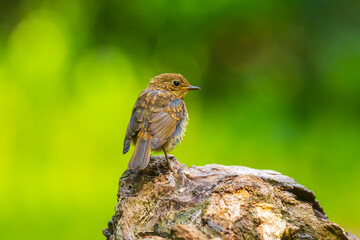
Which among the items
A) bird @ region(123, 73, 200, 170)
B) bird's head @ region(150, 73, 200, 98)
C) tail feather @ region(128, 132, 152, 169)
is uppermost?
bird's head @ region(150, 73, 200, 98)

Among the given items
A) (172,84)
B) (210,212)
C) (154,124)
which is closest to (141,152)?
(154,124)

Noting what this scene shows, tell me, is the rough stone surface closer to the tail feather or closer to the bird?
the tail feather

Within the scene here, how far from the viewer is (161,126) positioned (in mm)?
3613

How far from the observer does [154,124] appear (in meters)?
3.59

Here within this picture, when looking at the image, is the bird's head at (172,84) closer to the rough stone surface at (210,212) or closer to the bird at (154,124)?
the bird at (154,124)

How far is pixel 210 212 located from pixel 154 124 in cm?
116

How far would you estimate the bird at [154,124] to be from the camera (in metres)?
3.37

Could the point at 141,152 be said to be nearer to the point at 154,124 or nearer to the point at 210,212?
the point at 154,124

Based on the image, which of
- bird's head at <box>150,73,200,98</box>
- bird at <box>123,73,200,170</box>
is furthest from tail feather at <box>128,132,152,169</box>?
bird's head at <box>150,73,200,98</box>

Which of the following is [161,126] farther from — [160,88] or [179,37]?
[179,37]

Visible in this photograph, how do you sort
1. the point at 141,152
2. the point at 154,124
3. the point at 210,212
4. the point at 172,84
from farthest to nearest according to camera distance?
the point at 172,84, the point at 154,124, the point at 141,152, the point at 210,212

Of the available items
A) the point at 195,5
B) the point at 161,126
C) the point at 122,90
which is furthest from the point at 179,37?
the point at 161,126

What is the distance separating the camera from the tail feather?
10.4 feet

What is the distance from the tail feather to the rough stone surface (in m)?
0.10
